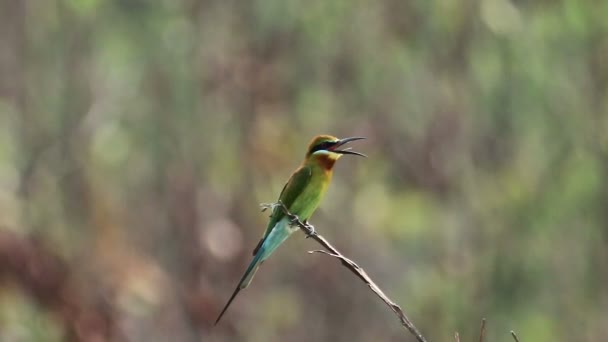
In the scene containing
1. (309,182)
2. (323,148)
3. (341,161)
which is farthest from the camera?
(341,161)

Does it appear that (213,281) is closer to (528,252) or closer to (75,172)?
(75,172)

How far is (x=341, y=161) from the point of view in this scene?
8.90 meters

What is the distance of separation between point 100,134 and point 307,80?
5.81 feet

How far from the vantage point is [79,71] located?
9.02 m

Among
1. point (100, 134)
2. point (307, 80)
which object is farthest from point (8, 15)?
point (307, 80)

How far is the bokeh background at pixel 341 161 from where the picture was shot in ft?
26.4

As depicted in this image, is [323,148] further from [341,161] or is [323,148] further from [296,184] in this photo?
[341,161]

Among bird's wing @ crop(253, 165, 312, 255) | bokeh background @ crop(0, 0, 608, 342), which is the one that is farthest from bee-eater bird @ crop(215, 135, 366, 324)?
bokeh background @ crop(0, 0, 608, 342)

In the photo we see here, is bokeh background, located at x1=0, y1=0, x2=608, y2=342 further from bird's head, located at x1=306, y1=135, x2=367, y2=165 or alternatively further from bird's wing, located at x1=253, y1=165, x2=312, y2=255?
bird's head, located at x1=306, y1=135, x2=367, y2=165

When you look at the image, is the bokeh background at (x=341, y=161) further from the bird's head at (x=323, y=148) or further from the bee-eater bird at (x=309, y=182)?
the bird's head at (x=323, y=148)

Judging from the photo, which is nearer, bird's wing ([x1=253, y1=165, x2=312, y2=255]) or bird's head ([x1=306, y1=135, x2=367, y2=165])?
bird's head ([x1=306, y1=135, x2=367, y2=165])

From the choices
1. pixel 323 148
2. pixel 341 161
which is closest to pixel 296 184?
pixel 323 148

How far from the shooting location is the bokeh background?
8047 millimetres

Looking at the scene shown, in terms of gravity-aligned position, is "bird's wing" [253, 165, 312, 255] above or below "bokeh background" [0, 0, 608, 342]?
below
